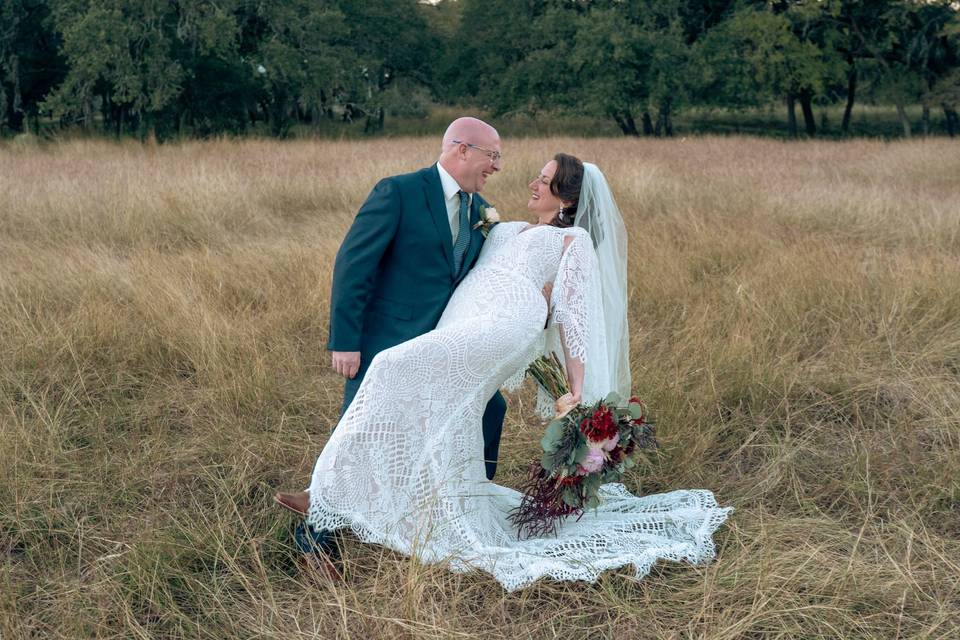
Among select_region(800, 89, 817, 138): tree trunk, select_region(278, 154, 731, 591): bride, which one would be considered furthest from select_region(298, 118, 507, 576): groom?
select_region(800, 89, 817, 138): tree trunk

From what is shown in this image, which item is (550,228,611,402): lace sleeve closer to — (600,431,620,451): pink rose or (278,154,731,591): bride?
(278,154,731,591): bride

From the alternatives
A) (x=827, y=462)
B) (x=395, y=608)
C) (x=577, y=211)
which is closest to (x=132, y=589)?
(x=395, y=608)

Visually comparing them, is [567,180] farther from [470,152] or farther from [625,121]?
[625,121]

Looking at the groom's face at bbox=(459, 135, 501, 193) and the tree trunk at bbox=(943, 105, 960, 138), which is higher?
the groom's face at bbox=(459, 135, 501, 193)

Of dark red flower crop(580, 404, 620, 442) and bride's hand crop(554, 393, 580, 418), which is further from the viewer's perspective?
bride's hand crop(554, 393, 580, 418)

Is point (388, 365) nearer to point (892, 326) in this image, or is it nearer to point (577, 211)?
point (577, 211)

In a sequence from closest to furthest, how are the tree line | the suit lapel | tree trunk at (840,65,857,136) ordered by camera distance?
the suit lapel
the tree line
tree trunk at (840,65,857,136)

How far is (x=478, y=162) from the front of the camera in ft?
10.2

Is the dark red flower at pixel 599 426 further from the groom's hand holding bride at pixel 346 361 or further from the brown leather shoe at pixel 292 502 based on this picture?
the brown leather shoe at pixel 292 502

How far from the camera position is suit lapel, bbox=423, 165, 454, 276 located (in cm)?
313

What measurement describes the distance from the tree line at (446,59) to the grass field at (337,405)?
1170 cm

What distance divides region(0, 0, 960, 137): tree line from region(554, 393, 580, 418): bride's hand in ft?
58.9

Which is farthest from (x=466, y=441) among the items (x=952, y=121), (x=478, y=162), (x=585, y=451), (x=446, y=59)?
(x=952, y=121)

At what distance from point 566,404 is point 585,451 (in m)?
0.19
